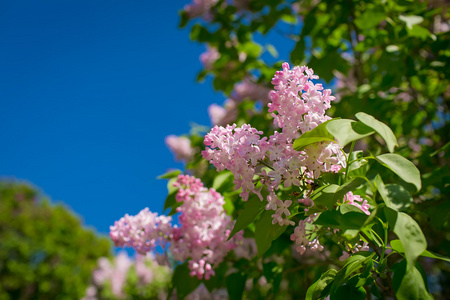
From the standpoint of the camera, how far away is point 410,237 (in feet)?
2.28

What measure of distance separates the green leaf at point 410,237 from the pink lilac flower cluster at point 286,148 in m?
0.28

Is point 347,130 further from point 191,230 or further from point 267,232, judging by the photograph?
point 191,230

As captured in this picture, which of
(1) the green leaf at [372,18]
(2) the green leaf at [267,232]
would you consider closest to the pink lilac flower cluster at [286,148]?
(2) the green leaf at [267,232]

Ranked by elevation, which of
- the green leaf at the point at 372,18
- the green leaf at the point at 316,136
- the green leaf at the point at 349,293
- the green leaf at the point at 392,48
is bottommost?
the green leaf at the point at 349,293

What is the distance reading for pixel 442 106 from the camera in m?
2.66

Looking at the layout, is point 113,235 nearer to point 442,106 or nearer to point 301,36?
point 301,36

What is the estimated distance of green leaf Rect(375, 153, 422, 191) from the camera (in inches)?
28.6

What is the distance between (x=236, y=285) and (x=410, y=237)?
106cm

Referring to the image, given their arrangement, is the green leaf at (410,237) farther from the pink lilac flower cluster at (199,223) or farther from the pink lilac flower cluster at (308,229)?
the pink lilac flower cluster at (199,223)

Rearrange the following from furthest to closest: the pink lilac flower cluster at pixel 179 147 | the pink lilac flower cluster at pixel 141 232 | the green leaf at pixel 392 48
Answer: the pink lilac flower cluster at pixel 179 147
the green leaf at pixel 392 48
the pink lilac flower cluster at pixel 141 232

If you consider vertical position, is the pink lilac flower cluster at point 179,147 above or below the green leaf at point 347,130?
above

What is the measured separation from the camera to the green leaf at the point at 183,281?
1.64 m

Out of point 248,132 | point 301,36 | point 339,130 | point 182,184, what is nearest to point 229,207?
point 182,184

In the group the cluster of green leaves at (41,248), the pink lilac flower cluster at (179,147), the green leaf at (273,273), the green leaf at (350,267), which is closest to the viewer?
the green leaf at (350,267)
